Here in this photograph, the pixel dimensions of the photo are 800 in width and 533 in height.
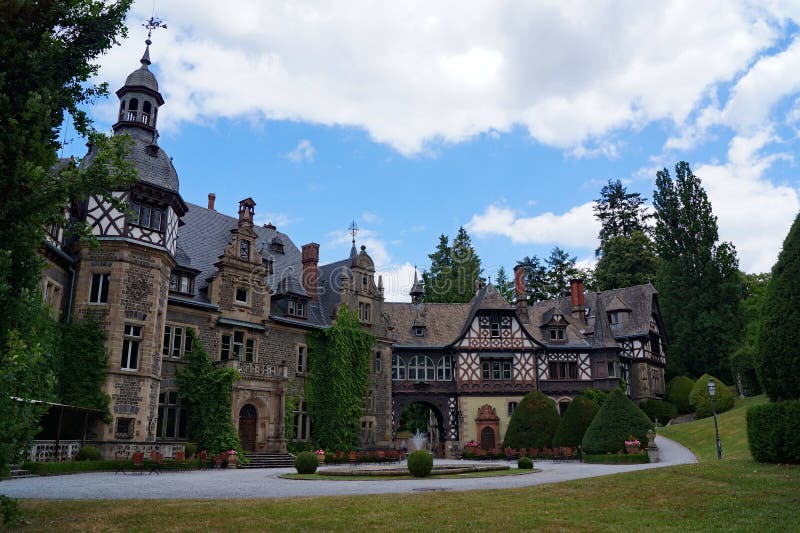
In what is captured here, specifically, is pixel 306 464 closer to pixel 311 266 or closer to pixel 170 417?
pixel 170 417

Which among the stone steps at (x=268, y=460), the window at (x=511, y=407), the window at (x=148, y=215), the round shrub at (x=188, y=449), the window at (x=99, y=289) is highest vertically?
the window at (x=148, y=215)

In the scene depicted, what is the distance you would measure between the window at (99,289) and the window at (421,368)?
74.1ft

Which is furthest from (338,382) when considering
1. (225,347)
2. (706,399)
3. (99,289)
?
(706,399)

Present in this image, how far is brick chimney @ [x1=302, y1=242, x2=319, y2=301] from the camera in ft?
125

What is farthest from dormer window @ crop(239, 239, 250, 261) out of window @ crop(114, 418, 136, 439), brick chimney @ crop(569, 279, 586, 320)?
brick chimney @ crop(569, 279, 586, 320)

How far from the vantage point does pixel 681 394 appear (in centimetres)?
4750

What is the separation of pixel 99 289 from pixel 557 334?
103 feet

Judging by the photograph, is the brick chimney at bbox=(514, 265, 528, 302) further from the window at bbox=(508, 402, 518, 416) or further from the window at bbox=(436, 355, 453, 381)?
the window at bbox=(508, 402, 518, 416)

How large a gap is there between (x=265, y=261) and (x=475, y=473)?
18.4 m

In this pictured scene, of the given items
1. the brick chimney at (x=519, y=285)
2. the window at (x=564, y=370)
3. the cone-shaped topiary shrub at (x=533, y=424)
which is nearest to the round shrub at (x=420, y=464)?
the cone-shaped topiary shrub at (x=533, y=424)

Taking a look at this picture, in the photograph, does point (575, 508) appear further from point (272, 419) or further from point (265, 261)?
point (265, 261)

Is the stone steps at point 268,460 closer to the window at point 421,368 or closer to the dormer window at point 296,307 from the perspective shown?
the dormer window at point 296,307

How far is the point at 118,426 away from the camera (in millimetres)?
24812

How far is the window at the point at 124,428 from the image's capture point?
81.0ft
